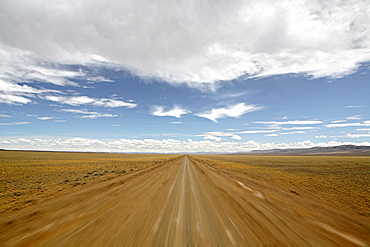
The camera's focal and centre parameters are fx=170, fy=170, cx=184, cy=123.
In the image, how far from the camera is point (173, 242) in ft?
13.3

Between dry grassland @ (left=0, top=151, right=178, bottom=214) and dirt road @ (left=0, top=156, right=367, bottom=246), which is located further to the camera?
dry grassland @ (left=0, top=151, right=178, bottom=214)

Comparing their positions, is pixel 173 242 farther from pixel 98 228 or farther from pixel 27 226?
pixel 27 226

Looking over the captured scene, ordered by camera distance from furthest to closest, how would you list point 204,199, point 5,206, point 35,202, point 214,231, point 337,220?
point 204,199, point 35,202, point 5,206, point 337,220, point 214,231

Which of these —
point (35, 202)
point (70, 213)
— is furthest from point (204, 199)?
point (35, 202)

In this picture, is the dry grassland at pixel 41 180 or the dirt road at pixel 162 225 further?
the dry grassland at pixel 41 180

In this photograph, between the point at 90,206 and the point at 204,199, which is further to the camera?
the point at 204,199

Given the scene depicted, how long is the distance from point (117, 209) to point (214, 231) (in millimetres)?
3820

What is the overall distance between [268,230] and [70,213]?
6.56 meters

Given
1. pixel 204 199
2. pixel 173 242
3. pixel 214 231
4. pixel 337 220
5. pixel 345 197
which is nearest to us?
pixel 173 242

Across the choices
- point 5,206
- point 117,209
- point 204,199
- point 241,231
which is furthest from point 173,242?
point 5,206

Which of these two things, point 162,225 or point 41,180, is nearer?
point 162,225

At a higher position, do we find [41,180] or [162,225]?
[162,225]

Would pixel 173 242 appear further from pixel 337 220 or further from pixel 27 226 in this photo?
pixel 337 220

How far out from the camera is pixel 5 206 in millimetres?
6965
